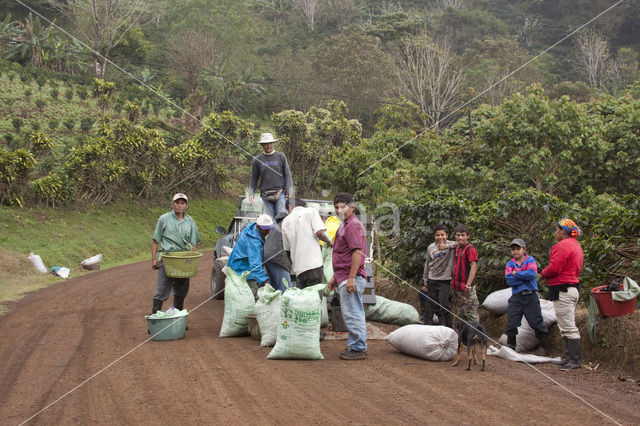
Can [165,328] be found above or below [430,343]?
below

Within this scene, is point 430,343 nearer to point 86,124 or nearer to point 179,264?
point 179,264

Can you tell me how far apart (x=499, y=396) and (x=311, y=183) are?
27.7 metres

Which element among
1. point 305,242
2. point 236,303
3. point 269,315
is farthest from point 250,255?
point 269,315

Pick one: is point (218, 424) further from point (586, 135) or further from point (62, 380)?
point (586, 135)

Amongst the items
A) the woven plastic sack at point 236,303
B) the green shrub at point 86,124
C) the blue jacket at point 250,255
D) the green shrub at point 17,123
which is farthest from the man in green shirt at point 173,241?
the green shrub at point 86,124

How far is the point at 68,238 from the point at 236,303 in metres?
15.2

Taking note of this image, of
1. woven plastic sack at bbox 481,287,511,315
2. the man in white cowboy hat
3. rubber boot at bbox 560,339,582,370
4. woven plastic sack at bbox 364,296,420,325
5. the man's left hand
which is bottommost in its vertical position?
woven plastic sack at bbox 364,296,420,325

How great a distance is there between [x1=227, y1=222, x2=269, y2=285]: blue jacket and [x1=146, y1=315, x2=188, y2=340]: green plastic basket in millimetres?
1044

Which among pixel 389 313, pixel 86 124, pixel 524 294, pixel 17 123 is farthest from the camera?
pixel 86 124

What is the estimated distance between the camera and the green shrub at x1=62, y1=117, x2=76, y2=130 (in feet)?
103

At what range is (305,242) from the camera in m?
7.85

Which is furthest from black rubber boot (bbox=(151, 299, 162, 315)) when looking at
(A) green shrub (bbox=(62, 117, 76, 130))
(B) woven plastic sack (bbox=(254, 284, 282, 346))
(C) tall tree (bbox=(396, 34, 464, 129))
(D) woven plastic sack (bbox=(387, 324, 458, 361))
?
(C) tall tree (bbox=(396, 34, 464, 129))

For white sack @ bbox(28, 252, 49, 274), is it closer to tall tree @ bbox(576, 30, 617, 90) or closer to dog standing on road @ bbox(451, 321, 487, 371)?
dog standing on road @ bbox(451, 321, 487, 371)

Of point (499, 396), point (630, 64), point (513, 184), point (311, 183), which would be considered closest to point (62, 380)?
point (499, 396)
